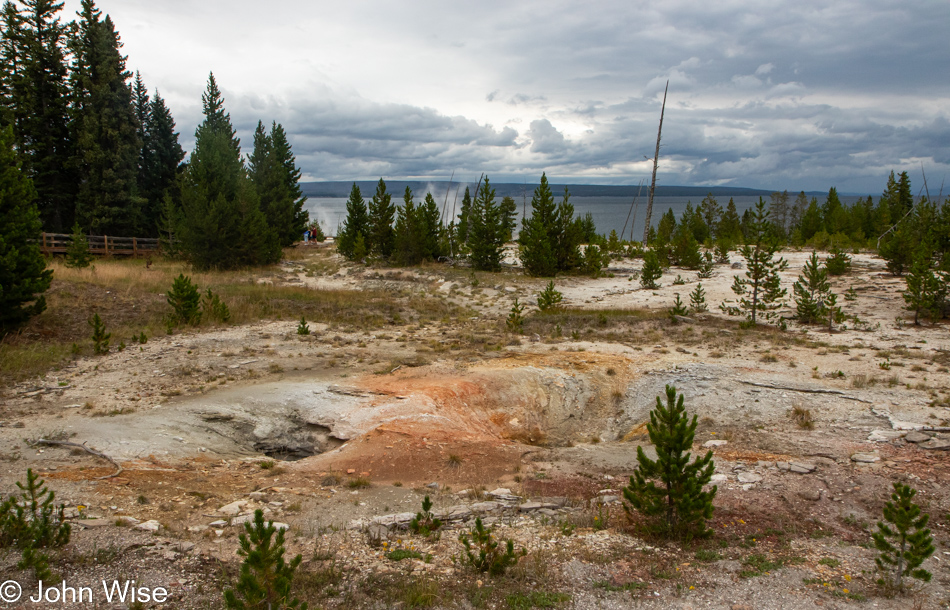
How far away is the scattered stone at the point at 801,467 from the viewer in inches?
321

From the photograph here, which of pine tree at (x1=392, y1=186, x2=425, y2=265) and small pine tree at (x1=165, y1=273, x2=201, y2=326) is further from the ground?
pine tree at (x1=392, y1=186, x2=425, y2=265)

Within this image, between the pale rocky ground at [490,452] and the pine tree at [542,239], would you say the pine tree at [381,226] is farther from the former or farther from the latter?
the pale rocky ground at [490,452]

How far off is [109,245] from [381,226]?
58.7 ft

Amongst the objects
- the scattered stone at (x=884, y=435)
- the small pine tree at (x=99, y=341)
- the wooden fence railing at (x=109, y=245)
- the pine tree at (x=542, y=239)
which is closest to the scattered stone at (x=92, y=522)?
the small pine tree at (x=99, y=341)

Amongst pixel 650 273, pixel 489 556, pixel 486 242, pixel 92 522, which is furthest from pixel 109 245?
pixel 489 556

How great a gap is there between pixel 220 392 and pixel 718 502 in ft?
30.5

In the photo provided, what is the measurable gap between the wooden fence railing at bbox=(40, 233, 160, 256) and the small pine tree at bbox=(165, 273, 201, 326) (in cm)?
1911

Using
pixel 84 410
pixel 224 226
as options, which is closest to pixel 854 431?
pixel 84 410

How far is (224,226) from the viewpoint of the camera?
32.2 m

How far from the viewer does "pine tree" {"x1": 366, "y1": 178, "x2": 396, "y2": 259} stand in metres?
41.1

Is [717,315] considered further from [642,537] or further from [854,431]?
[642,537]

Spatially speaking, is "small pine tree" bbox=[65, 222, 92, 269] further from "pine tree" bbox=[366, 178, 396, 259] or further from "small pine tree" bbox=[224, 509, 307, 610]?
"small pine tree" bbox=[224, 509, 307, 610]

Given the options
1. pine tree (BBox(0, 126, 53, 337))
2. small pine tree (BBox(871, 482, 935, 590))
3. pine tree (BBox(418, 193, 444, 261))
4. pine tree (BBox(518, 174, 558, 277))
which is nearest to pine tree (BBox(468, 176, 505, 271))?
pine tree (BBox(518, 174, 558, 277))

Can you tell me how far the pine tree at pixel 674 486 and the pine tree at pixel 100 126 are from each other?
3836cm
